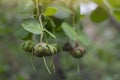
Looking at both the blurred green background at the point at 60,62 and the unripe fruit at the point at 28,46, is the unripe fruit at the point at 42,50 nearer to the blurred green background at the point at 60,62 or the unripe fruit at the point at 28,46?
the unripe fruit at the point at 28,46

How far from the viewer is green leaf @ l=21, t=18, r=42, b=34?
0.91 m

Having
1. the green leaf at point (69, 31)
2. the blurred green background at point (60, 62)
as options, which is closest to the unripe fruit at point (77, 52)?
the green leaf at point (69, 31)

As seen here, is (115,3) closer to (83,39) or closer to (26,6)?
(83,39)

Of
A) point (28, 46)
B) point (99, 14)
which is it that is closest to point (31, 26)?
point (28, 46)

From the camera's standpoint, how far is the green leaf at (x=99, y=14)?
4.17 feet

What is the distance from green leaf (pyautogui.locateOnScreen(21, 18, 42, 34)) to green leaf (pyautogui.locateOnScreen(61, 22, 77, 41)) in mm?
155

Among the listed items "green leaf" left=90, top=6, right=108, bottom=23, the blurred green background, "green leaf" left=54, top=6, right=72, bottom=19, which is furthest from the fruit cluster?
the blurred green background

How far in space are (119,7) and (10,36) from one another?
1.30m

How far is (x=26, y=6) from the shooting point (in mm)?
958

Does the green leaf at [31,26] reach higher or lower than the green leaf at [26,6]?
lower

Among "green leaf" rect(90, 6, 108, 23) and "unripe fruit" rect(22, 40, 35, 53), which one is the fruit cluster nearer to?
"unripe fruit" rect(22, 40, 35, 53)

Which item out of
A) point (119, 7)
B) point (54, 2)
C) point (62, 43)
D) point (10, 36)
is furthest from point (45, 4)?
point (10, 36)

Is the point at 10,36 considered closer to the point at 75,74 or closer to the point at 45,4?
the point at 75,74

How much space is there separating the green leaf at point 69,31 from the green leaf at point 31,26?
0.16 meters
